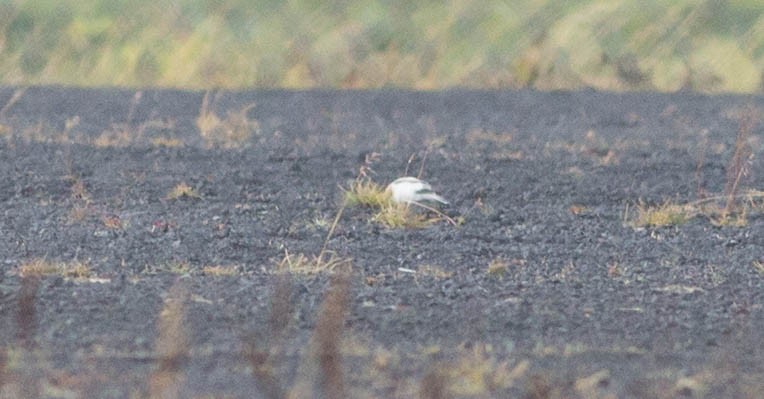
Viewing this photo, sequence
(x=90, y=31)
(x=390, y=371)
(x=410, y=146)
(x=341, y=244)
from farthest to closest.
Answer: (x=90, y=31) → (x=410, y=146) → (x=341, y=244) → (x=390, y=371)

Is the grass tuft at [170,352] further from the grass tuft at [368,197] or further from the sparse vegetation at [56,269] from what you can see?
the grass tuft at [368,197]

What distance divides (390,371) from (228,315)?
3.08ft

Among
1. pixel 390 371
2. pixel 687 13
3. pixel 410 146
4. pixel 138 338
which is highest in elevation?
pixel 687 13

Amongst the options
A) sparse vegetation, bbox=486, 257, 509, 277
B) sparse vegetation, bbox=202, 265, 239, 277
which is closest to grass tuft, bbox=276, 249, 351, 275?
sparse vegetation, bbox=202, 265, 239, 277

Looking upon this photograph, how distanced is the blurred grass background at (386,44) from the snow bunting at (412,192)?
26.8 ft

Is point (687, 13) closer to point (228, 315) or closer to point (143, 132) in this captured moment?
point (143, 132)

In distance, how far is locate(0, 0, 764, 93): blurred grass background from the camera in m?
16.8

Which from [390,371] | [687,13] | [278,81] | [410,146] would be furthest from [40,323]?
[687,13]

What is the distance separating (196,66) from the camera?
1692cm

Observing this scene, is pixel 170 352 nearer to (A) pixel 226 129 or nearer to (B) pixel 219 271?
(B) pixel 219 271

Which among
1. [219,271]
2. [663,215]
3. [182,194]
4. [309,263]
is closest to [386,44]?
[182,194]

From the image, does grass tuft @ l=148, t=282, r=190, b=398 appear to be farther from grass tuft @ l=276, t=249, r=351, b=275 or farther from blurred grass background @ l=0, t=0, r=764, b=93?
blurred grass background @ l=0, t=0, r=764, b=93

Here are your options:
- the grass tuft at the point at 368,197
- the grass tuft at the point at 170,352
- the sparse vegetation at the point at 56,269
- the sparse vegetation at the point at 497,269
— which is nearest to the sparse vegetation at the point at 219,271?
the sparse vegetation at the point at 56,269

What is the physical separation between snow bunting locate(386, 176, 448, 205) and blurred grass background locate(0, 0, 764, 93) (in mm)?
8165
